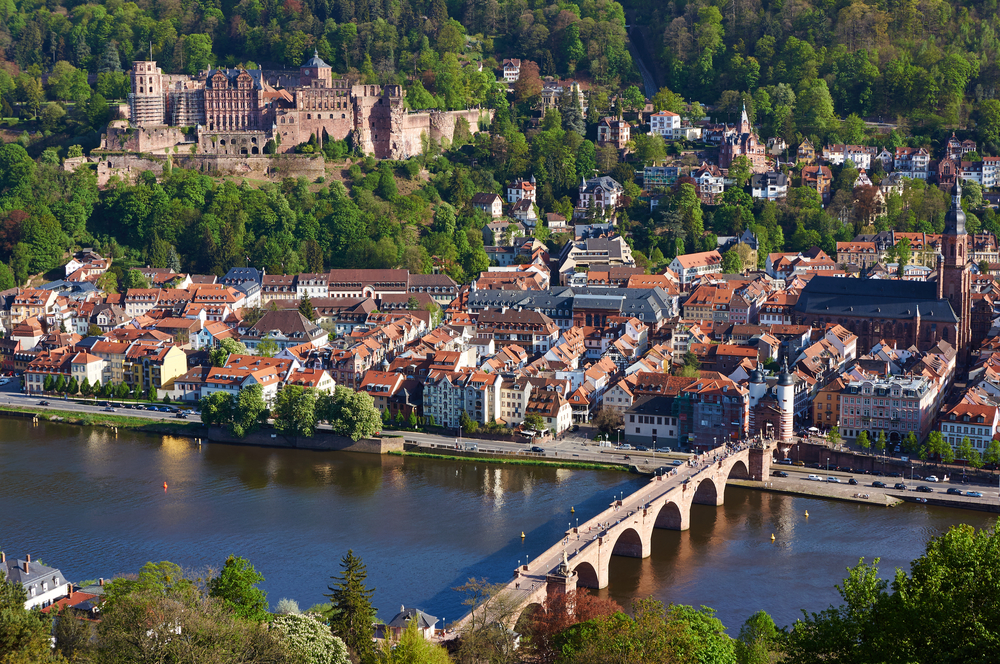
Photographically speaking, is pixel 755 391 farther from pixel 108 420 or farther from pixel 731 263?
pixel 731 263

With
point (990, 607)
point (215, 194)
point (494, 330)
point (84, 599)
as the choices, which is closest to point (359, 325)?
point (494, 330)

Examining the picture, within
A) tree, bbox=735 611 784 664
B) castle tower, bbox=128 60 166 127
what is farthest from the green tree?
tree, bbox=735 611 784 664

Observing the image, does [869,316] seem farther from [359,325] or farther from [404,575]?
[404,575]

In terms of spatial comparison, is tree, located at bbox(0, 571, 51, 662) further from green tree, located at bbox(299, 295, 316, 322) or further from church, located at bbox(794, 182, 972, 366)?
church, located at bbox(794, 182, 972, 366)

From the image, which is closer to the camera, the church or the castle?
the church

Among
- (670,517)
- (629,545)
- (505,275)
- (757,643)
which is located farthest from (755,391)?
(505,275)

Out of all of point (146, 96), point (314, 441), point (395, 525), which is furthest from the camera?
point (146, 96)
